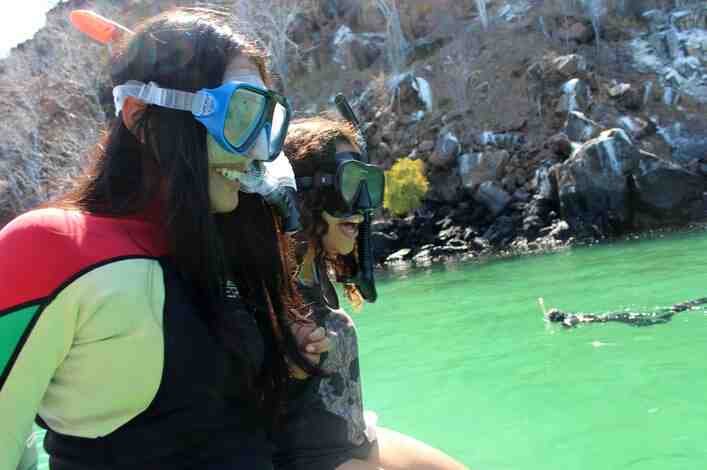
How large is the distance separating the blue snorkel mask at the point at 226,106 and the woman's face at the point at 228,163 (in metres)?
0.02

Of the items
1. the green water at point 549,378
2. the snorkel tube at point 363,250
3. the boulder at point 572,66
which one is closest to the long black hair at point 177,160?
the snorkel tube at point 363,250

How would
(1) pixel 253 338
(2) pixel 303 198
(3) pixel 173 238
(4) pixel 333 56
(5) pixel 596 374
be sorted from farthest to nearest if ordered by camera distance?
1. (4) pixel 333 56
2. (5) pixel 596 374
3. (2) pixel 303 198
4. (1) pixel 253 338
5. (3) pixel 173 238

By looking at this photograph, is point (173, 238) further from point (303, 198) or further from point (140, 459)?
point (303, 198)

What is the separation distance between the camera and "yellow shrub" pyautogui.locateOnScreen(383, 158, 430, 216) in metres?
24.7

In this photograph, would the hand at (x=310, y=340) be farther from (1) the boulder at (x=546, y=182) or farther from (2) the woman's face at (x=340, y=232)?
(1) the boulder at (x=546, y=182)

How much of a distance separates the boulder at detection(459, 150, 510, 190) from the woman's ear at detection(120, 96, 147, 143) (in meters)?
24.0

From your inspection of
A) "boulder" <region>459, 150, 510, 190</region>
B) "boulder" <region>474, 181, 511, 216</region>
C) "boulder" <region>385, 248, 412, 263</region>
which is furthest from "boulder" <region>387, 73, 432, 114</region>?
"boulder" <region>385, 248, 412, 263</region>

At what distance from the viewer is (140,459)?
1.34m

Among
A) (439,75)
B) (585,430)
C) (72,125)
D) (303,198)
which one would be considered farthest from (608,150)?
(72,125)

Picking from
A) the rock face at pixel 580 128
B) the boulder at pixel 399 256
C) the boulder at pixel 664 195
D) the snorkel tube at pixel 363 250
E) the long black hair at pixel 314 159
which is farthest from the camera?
the rock face at pixel 580 128

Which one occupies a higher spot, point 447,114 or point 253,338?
point 447,114

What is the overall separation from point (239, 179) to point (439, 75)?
3263 cm

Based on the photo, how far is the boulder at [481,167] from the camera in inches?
1001

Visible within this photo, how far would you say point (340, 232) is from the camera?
2.75 meters
